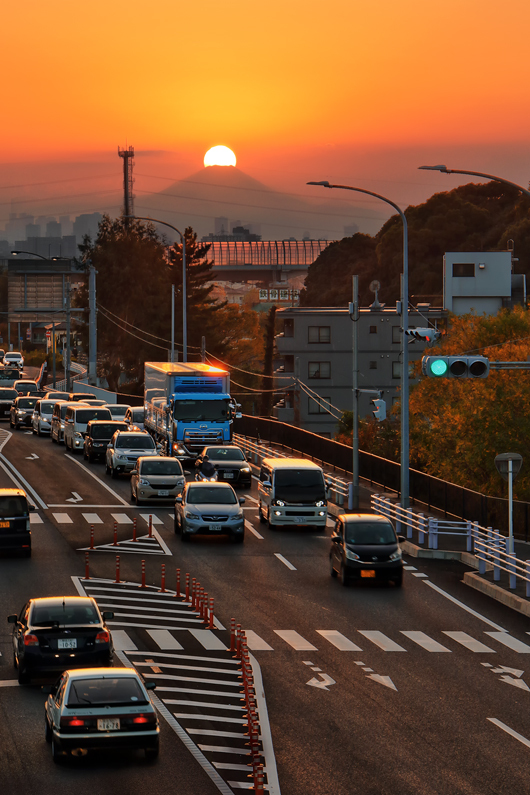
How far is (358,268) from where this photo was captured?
142 m

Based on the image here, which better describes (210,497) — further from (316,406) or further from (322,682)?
(316,406)

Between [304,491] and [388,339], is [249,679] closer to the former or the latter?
[304,491]

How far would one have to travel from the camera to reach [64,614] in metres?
19.0

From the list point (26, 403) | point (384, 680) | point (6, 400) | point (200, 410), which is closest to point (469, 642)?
point (384, 680)

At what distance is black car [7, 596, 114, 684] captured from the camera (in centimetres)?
1867

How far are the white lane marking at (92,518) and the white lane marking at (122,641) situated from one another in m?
14.6

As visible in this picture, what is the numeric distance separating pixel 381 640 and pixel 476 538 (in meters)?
8.97

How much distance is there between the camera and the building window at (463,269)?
96812 millimetres

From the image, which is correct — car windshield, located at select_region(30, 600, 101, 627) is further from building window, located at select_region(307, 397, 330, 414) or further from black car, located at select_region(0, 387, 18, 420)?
building window, located at select_region(307, 397, 330, 414)

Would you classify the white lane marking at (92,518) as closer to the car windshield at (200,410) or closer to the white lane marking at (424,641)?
the car windshield at (200,410)

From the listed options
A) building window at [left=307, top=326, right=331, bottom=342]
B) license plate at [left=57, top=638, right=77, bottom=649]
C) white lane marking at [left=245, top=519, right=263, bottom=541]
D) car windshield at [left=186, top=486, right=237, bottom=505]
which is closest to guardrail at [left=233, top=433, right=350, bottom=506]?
white lane marking at [left=245, top=519, right=263, bottom=541]

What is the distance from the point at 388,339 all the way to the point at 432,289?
86.9ft

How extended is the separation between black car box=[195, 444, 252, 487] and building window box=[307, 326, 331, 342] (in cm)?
4885

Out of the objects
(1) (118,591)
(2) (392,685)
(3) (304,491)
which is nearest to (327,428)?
(3) (304,491)
